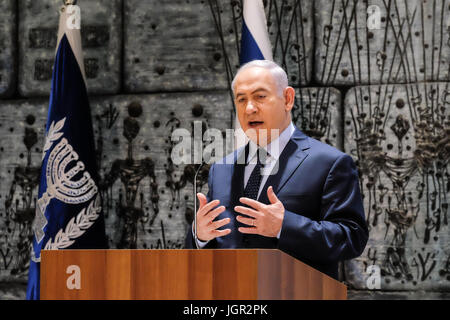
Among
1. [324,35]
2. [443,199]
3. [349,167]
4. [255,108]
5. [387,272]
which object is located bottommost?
[387,272]

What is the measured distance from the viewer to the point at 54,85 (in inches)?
140

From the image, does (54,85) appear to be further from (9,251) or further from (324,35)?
(324,35)

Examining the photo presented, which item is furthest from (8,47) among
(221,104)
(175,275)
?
(175,275)

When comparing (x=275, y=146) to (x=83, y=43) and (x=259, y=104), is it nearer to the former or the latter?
(x=259, y=104)

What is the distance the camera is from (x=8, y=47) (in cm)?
415

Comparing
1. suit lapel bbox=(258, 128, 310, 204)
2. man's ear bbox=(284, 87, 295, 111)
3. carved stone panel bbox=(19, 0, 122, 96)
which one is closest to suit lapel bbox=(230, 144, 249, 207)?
suit lapel bbox=(258, 128, 310, 204)

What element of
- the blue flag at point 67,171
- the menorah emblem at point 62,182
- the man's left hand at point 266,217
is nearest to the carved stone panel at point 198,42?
the blue flag at point 67,171

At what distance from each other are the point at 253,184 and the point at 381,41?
1824 mm

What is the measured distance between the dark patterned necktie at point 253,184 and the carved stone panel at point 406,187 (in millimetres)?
1475

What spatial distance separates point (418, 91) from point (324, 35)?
0.66 meters

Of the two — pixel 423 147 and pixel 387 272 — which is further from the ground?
pixel 423 147

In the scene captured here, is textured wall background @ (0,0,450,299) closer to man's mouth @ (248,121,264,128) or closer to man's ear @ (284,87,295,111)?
man's ear @ (284,87,295,111)

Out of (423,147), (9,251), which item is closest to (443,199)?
(423,147)

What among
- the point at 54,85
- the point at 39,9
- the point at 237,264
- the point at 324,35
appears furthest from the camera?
the point at 39,9
